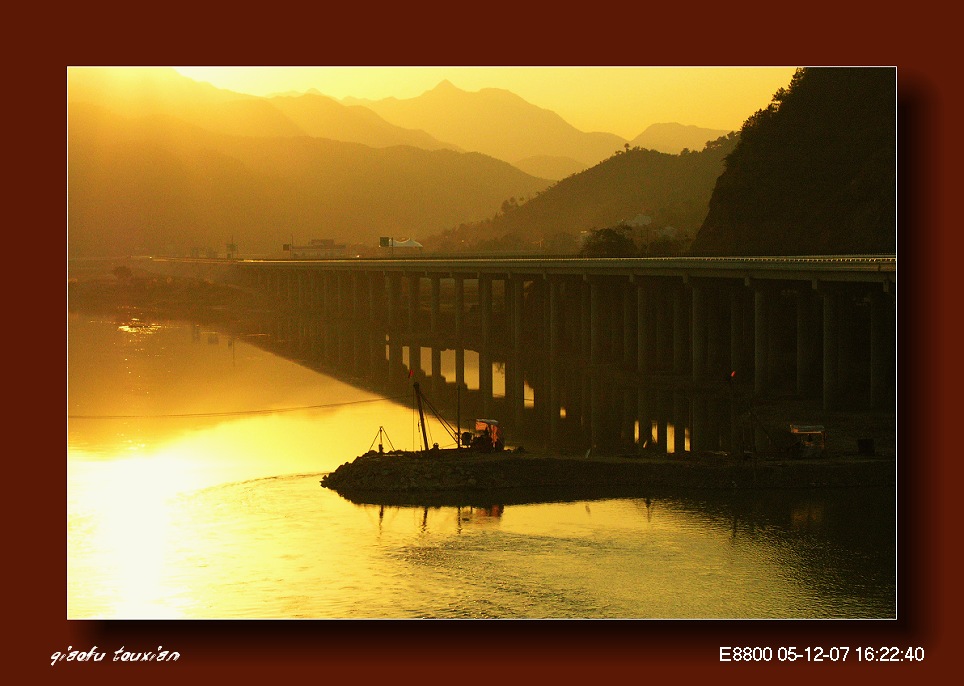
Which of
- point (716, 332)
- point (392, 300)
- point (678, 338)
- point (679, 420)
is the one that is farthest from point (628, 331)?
point (392, 300)

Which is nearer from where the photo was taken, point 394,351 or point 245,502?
point 245,502

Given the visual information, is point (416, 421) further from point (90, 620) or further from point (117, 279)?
point (117, 279)

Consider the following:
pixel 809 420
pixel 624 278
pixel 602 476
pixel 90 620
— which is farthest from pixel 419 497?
pixel 624 278

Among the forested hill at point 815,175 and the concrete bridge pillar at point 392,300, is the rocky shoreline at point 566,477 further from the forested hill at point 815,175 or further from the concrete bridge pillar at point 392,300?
the concrete bridge pillar at point 392,300

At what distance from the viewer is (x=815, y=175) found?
12106cm

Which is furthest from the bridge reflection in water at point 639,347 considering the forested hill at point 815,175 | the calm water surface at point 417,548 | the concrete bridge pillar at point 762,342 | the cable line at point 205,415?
the forested hill at point 815,175

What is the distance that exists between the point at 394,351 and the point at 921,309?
294 ft

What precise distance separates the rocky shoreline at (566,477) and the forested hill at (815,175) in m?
47.1

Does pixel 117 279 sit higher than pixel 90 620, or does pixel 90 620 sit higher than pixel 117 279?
pixel 117 279

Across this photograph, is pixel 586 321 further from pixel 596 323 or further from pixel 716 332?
pixel 716 332

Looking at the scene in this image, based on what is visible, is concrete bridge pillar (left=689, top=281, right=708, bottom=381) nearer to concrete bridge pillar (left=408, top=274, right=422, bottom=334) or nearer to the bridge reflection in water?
the bridge reflection in water

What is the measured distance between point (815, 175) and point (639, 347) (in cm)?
3518

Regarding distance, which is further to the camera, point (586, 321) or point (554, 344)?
point (586, 321)

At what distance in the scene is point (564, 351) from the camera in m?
118
